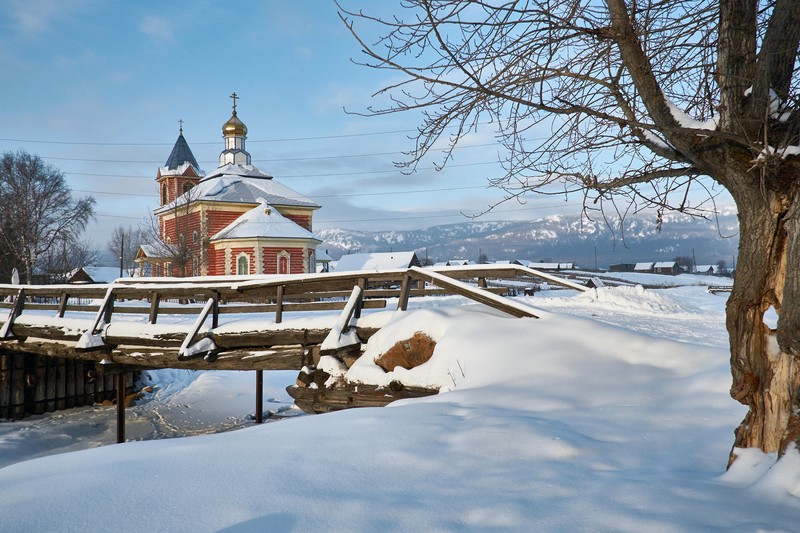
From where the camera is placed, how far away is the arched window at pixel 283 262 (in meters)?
33.7

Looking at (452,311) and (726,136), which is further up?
(726,136)

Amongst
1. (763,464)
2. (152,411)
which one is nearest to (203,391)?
(152,411)

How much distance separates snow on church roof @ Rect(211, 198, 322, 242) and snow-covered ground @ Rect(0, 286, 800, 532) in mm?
28738

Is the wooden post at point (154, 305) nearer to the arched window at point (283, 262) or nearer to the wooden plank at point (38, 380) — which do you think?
the wooden plank at point (38, 380)

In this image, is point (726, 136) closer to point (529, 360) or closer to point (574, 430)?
point (574, 430)

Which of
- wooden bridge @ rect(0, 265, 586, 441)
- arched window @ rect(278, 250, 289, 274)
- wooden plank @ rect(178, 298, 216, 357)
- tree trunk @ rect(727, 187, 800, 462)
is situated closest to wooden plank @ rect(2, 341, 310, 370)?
wooden bridge @ rect(0, 265, 586, 441)

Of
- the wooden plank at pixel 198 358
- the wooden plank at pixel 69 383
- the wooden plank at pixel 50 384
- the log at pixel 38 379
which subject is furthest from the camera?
the wooden plank at pixel 69 383

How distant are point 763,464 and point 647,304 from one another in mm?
19755

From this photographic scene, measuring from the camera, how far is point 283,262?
33938 mm

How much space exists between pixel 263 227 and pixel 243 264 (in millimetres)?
2615

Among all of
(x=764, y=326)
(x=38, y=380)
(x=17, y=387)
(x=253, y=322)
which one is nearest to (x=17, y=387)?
(x=17, y=387)

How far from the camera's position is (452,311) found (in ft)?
23.6

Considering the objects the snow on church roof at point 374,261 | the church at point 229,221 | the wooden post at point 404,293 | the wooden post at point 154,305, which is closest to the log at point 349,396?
the wooden post at point 404,293

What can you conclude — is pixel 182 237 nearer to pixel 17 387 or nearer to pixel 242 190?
pixel 242 190
